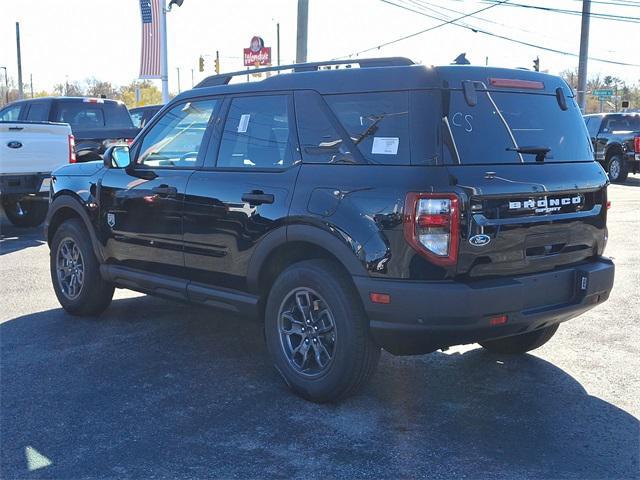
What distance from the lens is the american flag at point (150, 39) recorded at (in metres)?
20.4

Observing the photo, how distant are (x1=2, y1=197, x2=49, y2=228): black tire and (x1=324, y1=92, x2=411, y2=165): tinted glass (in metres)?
8.44

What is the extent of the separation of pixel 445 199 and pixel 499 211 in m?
0.36

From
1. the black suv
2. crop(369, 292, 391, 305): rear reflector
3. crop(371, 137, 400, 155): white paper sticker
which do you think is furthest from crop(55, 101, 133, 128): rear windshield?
crop(369, 292, 391, 305): rear reflector

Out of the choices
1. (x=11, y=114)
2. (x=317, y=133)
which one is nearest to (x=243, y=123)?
(x=317, y=133)

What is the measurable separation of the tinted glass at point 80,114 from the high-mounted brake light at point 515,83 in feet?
35.6

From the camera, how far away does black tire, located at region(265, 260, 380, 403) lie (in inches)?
152

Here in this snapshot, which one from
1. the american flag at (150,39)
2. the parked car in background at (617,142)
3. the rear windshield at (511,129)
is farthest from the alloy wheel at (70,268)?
the parked car in background at (617,142)

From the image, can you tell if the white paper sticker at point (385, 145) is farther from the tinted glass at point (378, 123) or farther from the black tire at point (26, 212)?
the black tire at point (26, 212)

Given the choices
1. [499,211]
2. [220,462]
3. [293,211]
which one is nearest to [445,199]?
[499,211]

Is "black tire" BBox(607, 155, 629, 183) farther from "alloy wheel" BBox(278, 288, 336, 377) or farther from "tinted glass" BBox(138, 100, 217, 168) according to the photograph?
"alloy wheel" BBox(278, 288, 336, 377)

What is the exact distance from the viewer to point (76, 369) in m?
4.67

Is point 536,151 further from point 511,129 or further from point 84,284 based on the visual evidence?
point 84,284

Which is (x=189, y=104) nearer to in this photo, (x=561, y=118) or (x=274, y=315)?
(x=274, y=315)

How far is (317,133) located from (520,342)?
84.5 inches
